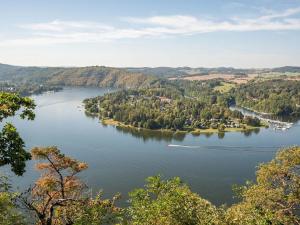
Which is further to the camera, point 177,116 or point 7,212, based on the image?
point 177,116

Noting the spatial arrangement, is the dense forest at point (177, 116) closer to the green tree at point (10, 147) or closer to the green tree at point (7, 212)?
the green tree at point (7, 212)

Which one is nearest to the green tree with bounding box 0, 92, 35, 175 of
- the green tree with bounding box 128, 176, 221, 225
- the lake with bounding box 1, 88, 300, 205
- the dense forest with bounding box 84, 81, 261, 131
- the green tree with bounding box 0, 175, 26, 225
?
the green tree with bounding box 0, 175, 26, 225

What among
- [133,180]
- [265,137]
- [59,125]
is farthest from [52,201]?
[59,125]

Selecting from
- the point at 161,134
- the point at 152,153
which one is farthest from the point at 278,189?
the point at 161,134

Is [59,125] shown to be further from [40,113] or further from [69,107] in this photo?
[69,107]

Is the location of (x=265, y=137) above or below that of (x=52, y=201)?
below

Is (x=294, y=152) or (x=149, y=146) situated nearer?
Answer: (x=294, y=152)

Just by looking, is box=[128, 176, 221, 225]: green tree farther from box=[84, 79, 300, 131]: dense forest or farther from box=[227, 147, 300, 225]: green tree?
box=[84, 79, 300, 131]: dense forest

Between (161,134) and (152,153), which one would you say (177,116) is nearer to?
(161,134)

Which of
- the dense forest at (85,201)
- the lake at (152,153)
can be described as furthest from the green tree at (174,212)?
the lake at (152,153)
